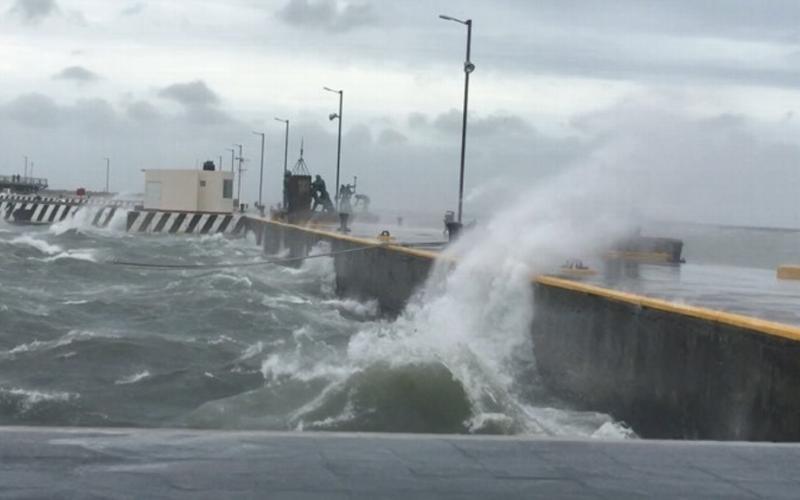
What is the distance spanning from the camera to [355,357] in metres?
13.0

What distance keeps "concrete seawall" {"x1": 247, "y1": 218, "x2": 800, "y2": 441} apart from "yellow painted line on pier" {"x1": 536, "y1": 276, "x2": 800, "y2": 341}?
0.01m

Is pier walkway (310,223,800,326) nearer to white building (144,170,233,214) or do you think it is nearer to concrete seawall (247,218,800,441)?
concrete seawall (247,218,800,441)

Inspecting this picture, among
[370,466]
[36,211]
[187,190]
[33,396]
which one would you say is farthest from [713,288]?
[36,211]

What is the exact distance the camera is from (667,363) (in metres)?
9.78

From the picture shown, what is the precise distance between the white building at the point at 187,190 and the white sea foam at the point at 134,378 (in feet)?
120

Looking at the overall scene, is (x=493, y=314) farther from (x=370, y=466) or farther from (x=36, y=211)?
(x=36, y=211)

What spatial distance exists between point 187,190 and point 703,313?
42.4 m

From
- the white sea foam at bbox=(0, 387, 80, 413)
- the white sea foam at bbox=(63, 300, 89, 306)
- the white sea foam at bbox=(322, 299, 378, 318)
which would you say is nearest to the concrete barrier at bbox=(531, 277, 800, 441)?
the white sea foam at bbox=(0, 387, 80, 413)

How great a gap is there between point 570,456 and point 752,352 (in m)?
3.16

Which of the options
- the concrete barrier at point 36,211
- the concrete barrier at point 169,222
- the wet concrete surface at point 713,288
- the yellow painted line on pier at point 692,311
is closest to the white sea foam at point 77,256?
the concrete barrier at point 169,222

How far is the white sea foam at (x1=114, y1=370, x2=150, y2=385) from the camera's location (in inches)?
506

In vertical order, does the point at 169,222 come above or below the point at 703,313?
below

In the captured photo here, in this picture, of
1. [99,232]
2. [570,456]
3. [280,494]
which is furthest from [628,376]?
[99,232]

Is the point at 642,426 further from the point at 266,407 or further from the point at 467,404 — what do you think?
the point at 266,407
